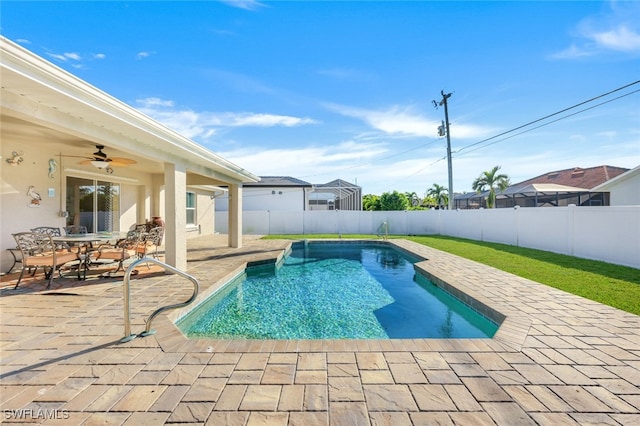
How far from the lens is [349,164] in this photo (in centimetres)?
3312

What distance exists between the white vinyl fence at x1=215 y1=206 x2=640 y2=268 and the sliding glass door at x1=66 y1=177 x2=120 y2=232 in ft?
33.5

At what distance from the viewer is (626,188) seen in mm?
15445

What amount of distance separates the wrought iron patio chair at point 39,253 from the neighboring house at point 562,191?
83.5 ft

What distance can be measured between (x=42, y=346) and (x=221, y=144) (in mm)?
17378

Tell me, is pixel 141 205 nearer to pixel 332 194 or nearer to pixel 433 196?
pixel 332 194

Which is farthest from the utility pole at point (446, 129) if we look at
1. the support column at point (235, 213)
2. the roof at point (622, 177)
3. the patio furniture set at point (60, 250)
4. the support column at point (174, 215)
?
the patio furniture set at point (60, 250)

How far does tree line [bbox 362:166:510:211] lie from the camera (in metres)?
23.5

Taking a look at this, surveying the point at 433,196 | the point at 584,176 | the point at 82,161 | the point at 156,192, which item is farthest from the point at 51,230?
the point at 433,196

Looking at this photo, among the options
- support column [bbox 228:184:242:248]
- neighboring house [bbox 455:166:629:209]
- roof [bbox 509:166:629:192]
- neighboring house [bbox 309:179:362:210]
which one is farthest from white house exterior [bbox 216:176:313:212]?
roof [bbox 509:166:629:192]

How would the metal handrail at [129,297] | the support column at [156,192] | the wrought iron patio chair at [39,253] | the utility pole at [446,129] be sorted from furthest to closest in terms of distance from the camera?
1. the utility pole at [446,129]
2. the support column at [156,192]
3. the wrought iron patio chair at [39,253]
4. the metal handrail at [129,297]

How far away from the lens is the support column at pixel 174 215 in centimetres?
730

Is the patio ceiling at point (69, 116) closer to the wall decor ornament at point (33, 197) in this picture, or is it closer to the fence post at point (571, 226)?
the wall decor ornament at point (33, 197)

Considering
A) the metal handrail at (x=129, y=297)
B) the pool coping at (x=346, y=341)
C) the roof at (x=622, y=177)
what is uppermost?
the roof at (x=622, y=177)

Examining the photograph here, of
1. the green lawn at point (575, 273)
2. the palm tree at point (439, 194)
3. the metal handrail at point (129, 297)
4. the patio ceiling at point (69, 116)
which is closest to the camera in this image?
the patio ceiling at point (69, 116)
